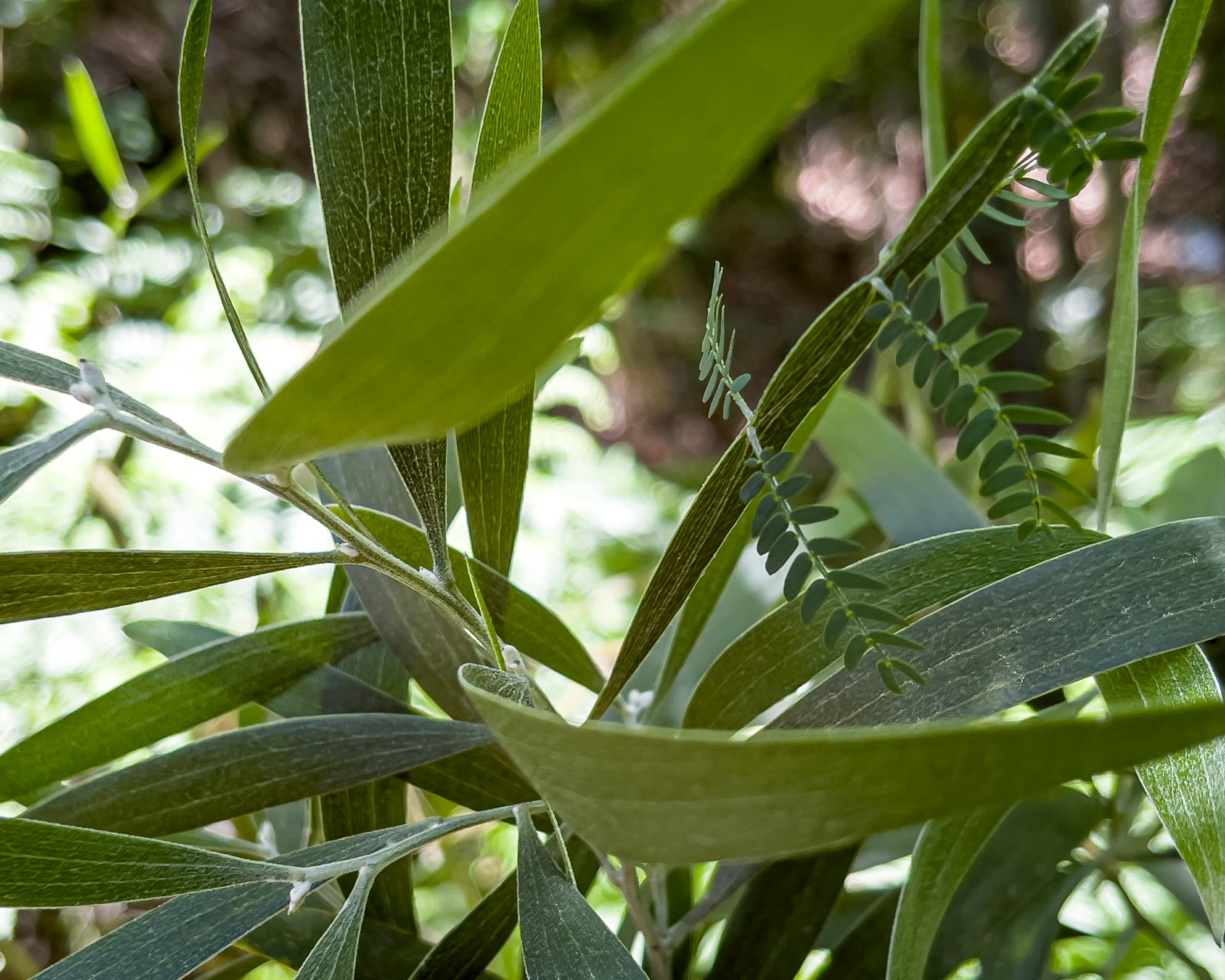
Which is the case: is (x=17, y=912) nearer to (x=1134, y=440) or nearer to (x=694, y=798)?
(x=694, y=798)

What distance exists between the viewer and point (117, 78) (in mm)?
2066

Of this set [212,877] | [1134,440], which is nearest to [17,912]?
[212,877]

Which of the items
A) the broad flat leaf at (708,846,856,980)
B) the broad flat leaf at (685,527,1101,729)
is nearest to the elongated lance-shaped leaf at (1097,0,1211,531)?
the broad flat leaf at (685,527,1101,729)

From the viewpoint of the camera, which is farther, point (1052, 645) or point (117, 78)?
point (117, 78)

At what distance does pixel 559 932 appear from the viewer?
19 centimetres

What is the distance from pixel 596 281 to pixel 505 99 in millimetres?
134

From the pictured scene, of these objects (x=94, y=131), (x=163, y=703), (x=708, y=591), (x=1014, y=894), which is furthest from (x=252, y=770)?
(x=94, y=131)

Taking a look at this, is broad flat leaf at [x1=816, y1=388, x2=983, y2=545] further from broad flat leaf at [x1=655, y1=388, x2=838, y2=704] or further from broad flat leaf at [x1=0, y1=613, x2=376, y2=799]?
broad flat leaf at [x1=0, y1=613, x2=376, y2=799]

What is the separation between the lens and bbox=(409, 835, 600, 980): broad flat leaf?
9.8 inches

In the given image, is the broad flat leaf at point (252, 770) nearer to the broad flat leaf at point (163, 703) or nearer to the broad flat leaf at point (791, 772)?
the broad flat leaf at point (163, 703)

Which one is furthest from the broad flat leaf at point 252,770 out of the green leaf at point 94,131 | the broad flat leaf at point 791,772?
the green leaf at point 94,131

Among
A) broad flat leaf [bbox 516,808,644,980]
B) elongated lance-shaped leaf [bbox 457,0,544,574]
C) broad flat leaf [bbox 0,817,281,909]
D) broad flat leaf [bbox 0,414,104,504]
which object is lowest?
broad flat leaf [bbox 516,808,644,980]

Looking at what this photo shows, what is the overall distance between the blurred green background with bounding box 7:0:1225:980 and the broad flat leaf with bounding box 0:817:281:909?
6.3 inches

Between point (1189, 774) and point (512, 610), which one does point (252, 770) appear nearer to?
point (512, 610)
